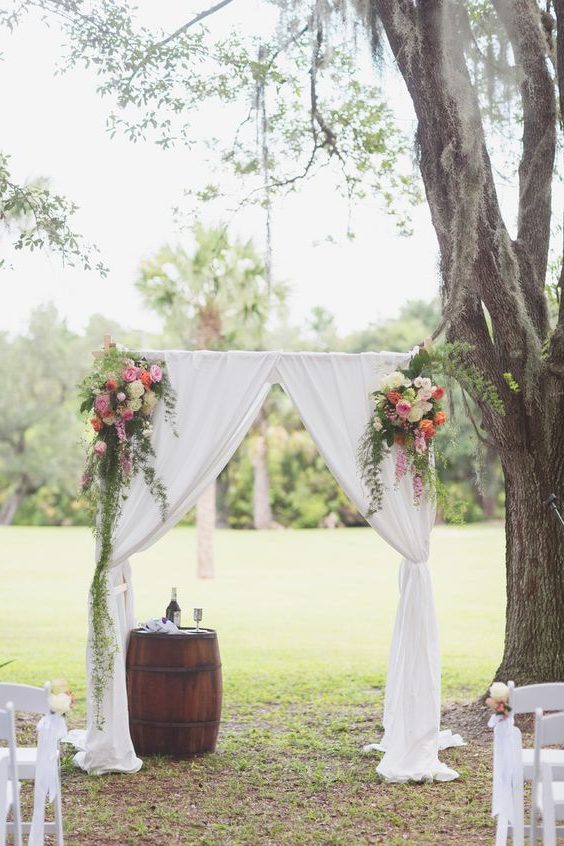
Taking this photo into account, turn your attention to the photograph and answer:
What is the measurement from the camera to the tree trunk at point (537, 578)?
6949 mm

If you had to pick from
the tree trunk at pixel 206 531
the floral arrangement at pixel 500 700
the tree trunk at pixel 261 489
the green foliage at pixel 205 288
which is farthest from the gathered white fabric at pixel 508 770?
the tree trunk at pixel 261 489

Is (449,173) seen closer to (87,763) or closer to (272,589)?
(87,763)

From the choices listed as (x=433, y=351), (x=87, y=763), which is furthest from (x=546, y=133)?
(x=87, y=763)

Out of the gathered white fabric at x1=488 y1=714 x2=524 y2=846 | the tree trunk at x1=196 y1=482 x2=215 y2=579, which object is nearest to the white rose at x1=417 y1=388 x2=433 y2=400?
the gathered white fabric at x1=488 y1=714 x2=524 y2=846

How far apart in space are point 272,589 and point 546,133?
14.3 meters

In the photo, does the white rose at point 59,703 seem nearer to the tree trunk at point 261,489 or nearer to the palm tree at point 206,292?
the palm tree at point 206,292

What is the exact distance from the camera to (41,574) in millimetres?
22281

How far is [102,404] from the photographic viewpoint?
583 cm

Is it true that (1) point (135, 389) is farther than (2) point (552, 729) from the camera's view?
Yes

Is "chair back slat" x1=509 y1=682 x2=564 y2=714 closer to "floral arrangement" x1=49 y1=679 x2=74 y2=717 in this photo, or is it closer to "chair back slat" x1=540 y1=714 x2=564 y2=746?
"chair back slat" x1=540 y1=714 x2=564 y2=746

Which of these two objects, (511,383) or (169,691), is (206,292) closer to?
(511,383)

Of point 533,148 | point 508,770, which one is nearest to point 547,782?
point 508,770

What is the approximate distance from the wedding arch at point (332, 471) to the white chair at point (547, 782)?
76.8 inches

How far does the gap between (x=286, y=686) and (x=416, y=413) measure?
4.52 m
